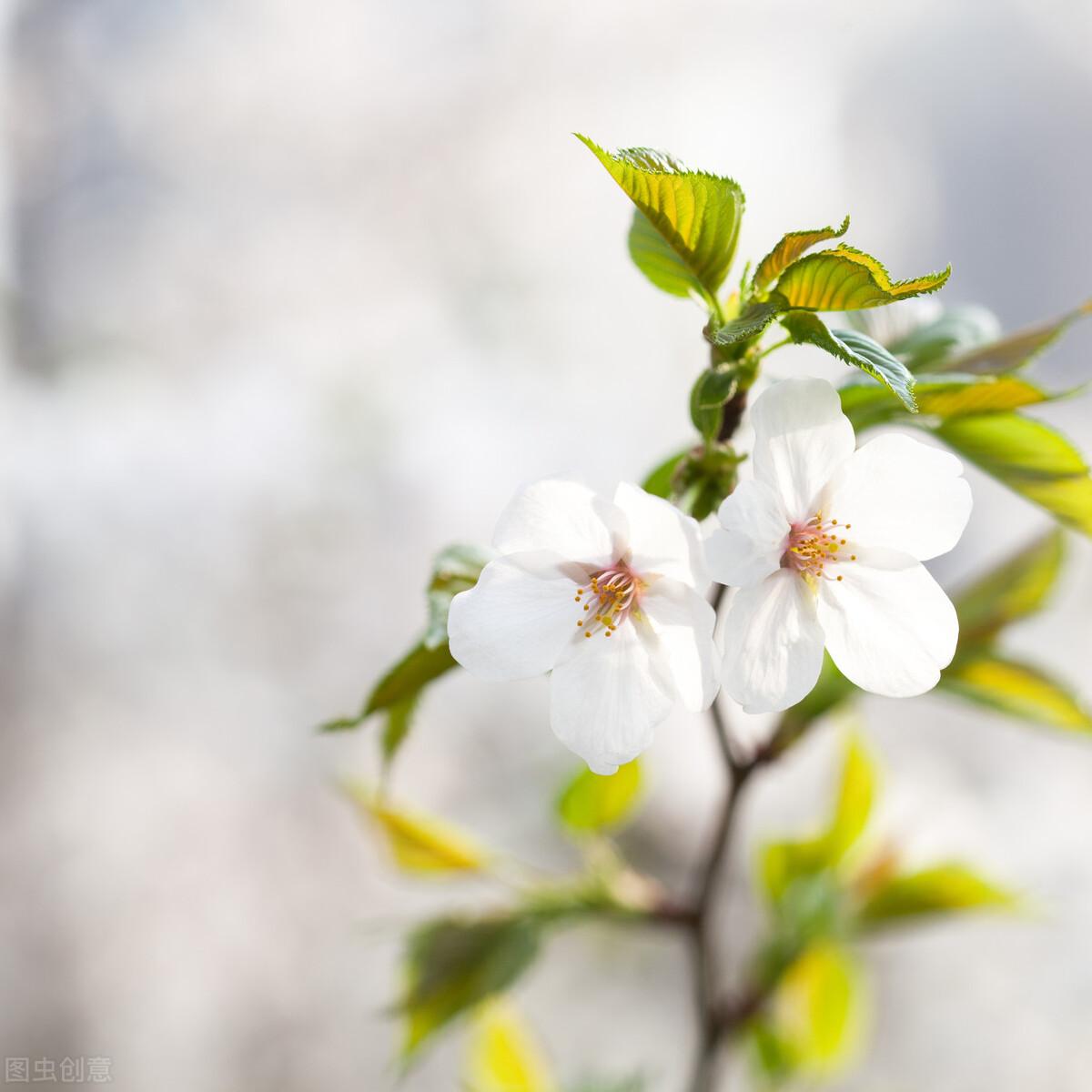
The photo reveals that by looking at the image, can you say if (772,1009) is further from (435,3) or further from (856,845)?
(435,3)

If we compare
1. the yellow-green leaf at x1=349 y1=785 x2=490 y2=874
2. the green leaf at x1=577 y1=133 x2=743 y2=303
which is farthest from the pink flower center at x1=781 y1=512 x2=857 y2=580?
the yellow-green leaf at x1=349 y1=785 x2=490 y2=874

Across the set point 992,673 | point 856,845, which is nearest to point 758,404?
point 992,673

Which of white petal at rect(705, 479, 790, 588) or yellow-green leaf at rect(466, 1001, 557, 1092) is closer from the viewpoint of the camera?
white petal at rect(705, 479, 790, 588)

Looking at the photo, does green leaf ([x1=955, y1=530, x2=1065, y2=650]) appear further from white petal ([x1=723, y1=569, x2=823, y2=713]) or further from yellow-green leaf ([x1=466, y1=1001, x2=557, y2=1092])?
yellow-green leaf ([x1=466, y1=1001, x2=557, y2=1092])

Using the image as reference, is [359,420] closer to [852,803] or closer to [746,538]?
[852,803]

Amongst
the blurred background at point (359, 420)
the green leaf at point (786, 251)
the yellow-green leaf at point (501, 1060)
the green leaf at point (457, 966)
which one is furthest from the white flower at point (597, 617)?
the blurred background at point (359, 420)

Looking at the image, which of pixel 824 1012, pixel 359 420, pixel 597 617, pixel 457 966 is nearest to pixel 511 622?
pixel 597 617
